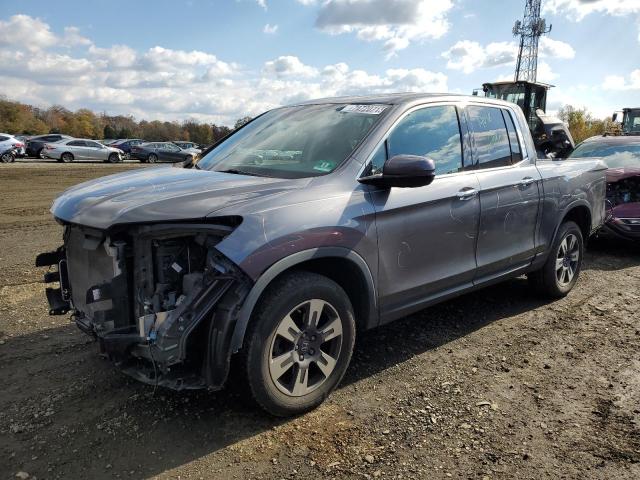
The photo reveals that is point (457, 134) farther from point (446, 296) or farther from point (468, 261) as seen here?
point (446, 296)

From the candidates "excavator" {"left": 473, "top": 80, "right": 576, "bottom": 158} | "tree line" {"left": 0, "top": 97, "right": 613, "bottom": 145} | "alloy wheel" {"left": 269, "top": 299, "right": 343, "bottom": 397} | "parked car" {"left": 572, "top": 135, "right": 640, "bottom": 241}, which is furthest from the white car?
"tree line" {"left": 0, "top": 97, "right": 613, "bottom": 145}

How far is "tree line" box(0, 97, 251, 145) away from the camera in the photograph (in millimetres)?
73938

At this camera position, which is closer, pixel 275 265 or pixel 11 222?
pixel 275 265

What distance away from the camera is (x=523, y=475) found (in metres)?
2.71

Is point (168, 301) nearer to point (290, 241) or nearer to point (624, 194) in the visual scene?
point (290, 241)

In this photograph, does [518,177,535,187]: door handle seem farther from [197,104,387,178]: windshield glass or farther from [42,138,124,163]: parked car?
[42,138,124,163]: parked car

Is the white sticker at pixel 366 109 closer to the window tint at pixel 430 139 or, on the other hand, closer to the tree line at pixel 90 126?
the window tint at pixel 430 139

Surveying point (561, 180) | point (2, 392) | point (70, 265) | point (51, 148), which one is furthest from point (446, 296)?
point (51, 148)

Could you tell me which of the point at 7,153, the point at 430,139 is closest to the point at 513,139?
the point at 430,139

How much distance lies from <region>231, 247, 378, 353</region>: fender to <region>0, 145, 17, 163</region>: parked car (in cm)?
2711

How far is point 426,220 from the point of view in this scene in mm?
3678

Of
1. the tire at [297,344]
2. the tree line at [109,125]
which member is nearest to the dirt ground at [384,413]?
the tire at [297,344]

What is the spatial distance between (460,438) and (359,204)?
1.49m

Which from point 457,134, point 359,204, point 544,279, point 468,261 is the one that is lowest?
point 544,279
